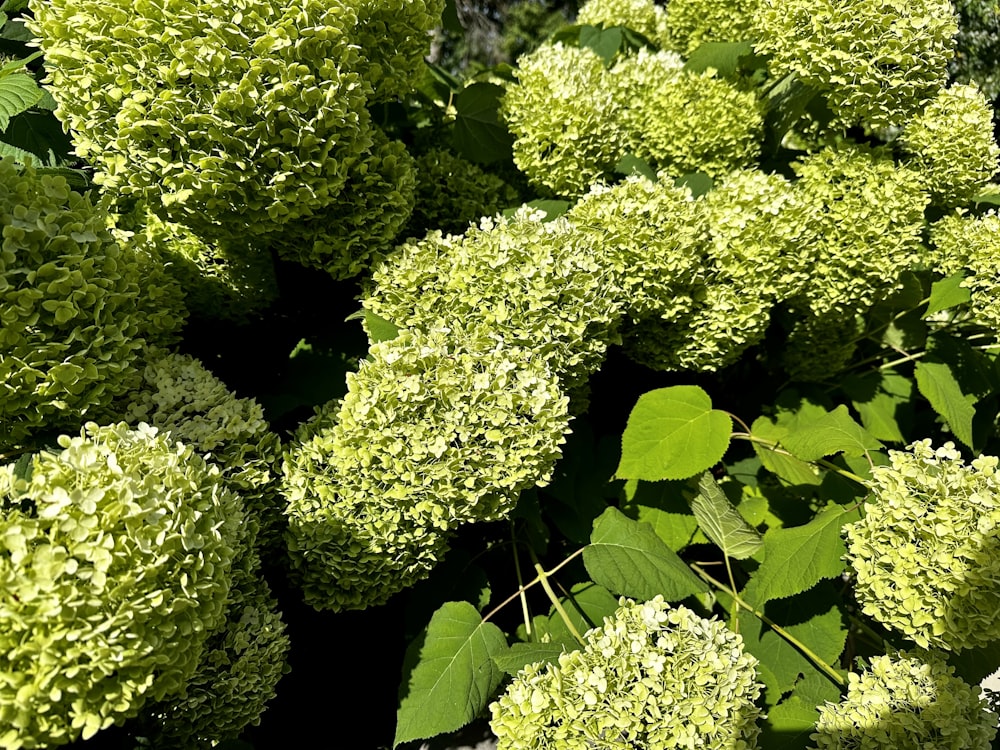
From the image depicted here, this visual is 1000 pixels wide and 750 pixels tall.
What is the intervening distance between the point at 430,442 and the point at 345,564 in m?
0.32

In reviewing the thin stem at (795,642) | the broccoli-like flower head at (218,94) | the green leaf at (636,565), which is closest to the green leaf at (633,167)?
the broccoli-like flower head at (218,94)

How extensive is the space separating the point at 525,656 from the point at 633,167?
133 cm

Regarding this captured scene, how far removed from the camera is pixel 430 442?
1205 millimetres

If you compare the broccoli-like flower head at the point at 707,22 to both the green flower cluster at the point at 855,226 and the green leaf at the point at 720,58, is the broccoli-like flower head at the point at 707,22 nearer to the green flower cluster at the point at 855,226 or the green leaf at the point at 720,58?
the green leaf at the point at 720,58

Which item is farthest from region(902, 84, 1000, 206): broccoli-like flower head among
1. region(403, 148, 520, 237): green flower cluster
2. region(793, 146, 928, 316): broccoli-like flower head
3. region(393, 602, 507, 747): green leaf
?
region(393, 602, 507, 747): green leaf

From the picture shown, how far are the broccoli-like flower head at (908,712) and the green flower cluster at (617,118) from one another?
1313 millimetres

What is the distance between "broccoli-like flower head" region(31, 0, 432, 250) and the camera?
1117 millimetres

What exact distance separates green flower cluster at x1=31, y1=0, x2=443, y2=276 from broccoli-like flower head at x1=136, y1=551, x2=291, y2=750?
70 cm

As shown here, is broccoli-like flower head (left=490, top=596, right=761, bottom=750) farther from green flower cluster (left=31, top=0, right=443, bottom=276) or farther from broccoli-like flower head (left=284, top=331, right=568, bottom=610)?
green flower cluster (left=31, top=0, right=443, bottom=276)

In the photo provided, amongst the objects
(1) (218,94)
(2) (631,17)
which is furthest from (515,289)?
(2) (631,17)

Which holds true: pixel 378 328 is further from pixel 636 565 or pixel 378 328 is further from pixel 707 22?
pixel 707 22

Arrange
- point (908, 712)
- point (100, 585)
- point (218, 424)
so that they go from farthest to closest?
point (218, 424)
point (908, 712)
point (100, 585)

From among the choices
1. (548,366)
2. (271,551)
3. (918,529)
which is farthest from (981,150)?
(271,551)

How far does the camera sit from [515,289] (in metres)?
1.33
